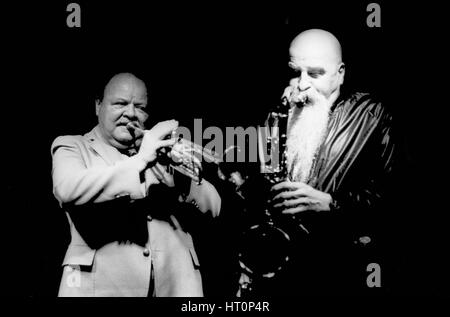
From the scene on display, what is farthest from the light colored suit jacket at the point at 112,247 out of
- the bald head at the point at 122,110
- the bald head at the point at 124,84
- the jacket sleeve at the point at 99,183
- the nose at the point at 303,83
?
the nose at the point at 303,83

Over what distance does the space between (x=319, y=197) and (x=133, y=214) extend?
103 cm

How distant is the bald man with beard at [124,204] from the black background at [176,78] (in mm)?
214

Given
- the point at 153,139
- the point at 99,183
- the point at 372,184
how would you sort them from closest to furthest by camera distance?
the point at 99,183
the point at 153,139
the point at 372,184

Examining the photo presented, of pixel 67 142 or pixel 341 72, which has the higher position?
pixel 341 72

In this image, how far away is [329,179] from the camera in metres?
3.32

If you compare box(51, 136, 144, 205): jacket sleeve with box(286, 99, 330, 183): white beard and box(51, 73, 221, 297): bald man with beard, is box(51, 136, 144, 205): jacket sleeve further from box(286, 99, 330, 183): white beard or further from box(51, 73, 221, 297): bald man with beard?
box(286, 99, 330, 183): white beard

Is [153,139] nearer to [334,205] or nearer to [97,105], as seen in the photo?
[97,105]

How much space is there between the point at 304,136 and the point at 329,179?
30cm

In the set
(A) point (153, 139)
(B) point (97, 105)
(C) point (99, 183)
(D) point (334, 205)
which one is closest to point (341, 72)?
(D) point (334, 205)

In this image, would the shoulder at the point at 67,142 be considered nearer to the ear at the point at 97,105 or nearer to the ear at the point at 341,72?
the ear at the point at 97,105

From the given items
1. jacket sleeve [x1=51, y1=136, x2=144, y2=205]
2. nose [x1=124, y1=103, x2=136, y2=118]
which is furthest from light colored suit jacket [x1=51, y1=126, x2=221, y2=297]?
nose [x1=124, y1=103, x2=136, y2=118]

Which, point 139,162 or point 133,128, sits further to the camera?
point 133,128

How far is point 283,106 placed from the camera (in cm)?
346
